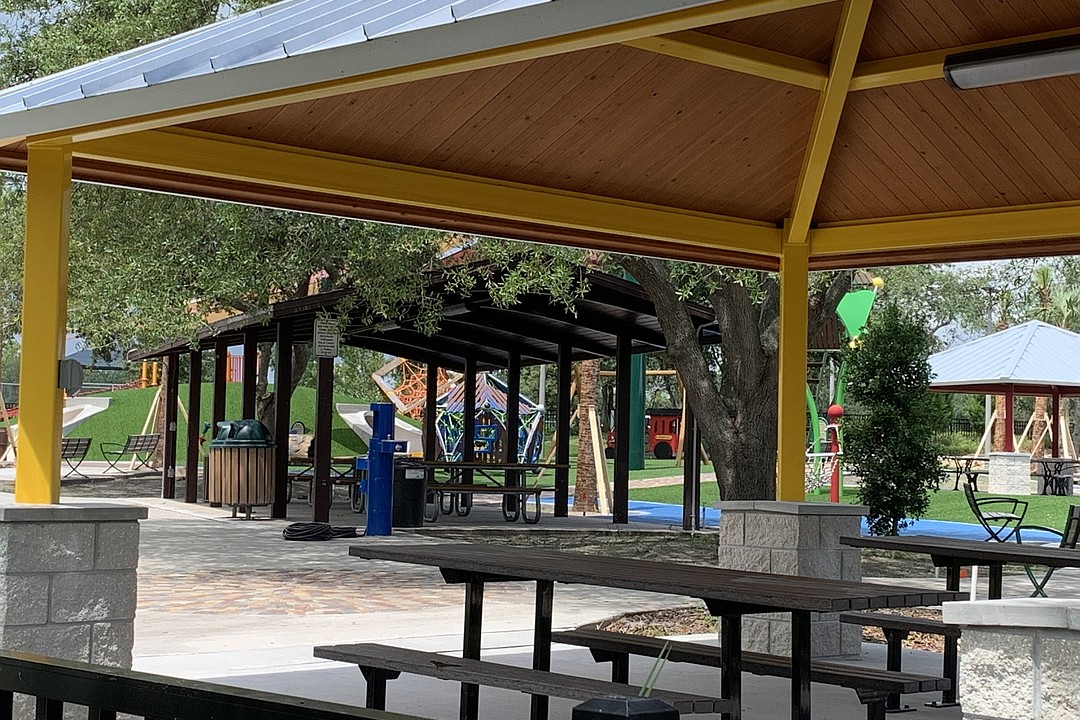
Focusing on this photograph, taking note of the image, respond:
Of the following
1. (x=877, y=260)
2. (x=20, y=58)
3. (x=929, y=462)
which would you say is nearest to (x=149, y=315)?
(x=20, y=58)

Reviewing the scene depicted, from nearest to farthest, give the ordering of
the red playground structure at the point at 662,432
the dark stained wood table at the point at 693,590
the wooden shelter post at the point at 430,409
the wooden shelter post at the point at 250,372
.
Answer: the dark stained wood table at the point at 693,590 < the wooden shelter post at the point at 250,372 < the wooden shelter post at the point at 430,409 < the red playground structure at the point at 662,432

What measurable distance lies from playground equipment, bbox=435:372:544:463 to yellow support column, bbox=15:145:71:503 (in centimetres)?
2205

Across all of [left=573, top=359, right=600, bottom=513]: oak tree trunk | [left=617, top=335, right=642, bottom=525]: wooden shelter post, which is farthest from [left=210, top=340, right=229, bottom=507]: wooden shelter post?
[left=617, top=335, right=642, bottom=525]: wooden shelter post

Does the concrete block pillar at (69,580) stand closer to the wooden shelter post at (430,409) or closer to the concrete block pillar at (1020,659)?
the concrete block pillar at (1020,659)

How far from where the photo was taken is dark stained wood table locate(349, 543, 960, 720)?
196 inches

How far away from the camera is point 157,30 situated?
17438 millimetres

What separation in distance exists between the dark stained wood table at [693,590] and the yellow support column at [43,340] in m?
1.46

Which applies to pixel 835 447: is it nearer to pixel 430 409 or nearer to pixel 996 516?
pixel 430 409

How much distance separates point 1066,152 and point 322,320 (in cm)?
1121

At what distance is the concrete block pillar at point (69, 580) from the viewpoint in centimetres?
567

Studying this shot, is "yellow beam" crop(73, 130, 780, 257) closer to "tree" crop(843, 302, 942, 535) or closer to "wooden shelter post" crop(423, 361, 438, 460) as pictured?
"tree" crop(843, 302, 942, 535)

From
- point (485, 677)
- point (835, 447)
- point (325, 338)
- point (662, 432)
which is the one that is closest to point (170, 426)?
point (325, 338)

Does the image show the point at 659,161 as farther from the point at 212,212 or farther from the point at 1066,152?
the point at 212,212

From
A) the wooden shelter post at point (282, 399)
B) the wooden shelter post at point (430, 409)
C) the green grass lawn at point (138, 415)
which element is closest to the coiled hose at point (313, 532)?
the wooden shelter post at point (282, 399)
